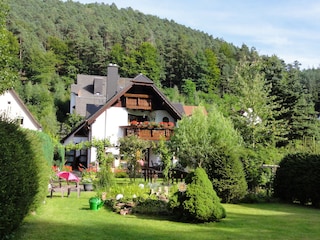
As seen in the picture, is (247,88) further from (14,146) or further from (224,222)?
(14,146)

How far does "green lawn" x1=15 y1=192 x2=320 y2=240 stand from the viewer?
9.38 meters

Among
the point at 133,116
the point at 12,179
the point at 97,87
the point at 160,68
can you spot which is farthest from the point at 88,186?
the point at 160,68

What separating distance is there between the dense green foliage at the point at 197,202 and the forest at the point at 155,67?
67.8 ft

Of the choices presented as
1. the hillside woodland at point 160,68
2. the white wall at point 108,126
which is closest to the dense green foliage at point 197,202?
the hillside woodland at point 160,68

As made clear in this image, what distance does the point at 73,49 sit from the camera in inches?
3199

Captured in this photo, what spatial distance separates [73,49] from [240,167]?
230 feet

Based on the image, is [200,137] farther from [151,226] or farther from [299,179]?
[151,226]

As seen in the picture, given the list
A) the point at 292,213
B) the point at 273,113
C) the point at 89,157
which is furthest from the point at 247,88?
the point at 292,213

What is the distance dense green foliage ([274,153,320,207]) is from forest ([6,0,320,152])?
13.2m

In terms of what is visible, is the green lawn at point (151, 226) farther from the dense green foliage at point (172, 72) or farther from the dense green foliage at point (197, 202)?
the dense green foliage at point (172, 72)

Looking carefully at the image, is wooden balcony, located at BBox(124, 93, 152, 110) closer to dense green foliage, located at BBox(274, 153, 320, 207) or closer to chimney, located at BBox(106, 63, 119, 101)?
chimney, located at BBox(106, 63, 119, 101)

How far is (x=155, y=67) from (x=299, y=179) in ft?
216

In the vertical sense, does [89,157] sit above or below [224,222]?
above

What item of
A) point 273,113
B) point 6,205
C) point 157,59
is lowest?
point 6,205
